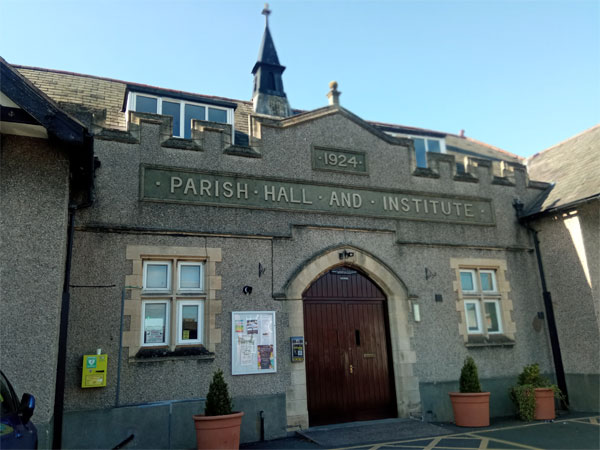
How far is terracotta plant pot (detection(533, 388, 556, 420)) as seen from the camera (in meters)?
9.30

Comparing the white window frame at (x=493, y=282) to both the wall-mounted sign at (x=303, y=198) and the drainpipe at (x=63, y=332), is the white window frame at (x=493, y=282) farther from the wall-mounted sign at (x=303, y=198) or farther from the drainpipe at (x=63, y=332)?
the drainpipe at (x=63, y=332)

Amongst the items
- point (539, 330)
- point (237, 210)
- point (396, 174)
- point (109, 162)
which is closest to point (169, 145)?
point (109, 162)

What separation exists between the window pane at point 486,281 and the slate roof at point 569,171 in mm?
1854

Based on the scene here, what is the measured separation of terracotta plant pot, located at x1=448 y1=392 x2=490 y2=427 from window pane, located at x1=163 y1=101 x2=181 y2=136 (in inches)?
313

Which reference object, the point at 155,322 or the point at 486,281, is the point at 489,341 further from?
the point at 155,322

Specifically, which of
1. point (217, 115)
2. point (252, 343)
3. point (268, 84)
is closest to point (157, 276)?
point (252, 343)

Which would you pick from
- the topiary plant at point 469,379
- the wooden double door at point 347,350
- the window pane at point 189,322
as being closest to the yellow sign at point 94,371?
the window pane at point 189,322

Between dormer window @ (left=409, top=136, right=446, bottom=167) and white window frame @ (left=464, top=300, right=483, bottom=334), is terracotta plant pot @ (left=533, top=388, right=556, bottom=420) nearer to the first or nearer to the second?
white window frame @ (left=464, top=300, right=483, bottom=334)

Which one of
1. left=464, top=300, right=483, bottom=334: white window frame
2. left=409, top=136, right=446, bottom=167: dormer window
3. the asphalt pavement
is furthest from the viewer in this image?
left=409, top=136, right=446, bottom=167: dormer window

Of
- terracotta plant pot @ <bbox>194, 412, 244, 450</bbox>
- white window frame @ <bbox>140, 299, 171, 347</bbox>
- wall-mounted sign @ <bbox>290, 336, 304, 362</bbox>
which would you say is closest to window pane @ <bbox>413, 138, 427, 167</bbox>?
wall-mounted sign @ <bbox>290, 336, 304, 362</bbox>

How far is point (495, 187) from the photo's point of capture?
11.6 meters

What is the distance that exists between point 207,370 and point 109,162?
3.97 m

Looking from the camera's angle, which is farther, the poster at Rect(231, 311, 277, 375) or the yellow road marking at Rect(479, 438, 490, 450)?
the poster at Rect(231, 311, 277, 375)

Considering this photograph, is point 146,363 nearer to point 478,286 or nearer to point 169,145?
point 169,145
